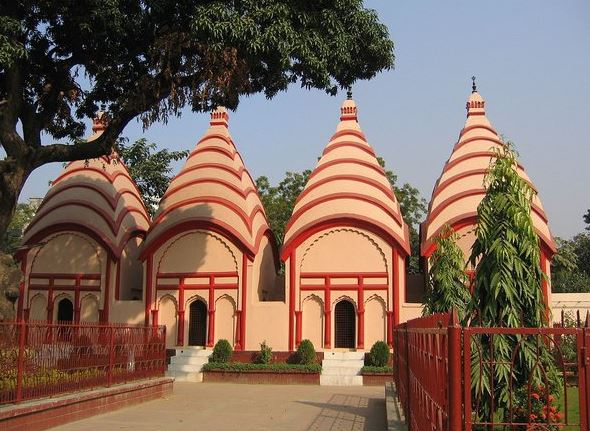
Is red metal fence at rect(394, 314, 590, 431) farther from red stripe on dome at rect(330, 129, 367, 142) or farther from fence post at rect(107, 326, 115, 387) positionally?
red stripe on dome at rect(330, 129, 367, 142)

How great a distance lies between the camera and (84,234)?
72.5 ft

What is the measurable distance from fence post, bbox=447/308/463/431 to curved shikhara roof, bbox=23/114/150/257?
19165 mm

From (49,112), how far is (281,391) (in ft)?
27.1

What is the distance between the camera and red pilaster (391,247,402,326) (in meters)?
19.4

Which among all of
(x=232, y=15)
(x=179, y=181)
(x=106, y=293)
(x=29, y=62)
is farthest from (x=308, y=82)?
(x=106, y=293)

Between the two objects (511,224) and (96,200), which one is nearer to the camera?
(511,224)

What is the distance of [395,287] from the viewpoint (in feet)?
64.3

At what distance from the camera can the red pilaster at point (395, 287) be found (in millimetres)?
19438

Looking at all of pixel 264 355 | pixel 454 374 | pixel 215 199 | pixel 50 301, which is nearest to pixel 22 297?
pixel 50 301

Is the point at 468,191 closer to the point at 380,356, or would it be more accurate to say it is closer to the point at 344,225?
the point at 344,225

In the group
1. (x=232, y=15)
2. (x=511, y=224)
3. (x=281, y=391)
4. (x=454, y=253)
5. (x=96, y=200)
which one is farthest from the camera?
(x=96, y=200)

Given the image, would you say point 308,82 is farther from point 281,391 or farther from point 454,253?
point 281,391

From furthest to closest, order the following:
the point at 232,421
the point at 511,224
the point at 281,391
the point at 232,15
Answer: the point at 281,391 → the point at 232,15 → the point at 232,421 → the point at 511,224

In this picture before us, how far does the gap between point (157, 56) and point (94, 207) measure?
35.2 ft
